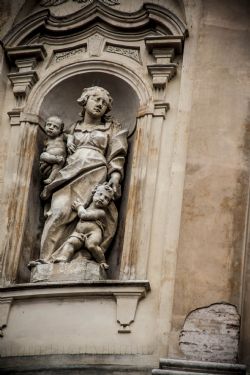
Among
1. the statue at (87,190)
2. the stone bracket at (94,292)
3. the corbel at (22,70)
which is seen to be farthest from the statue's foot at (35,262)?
the corbel at (22,70)

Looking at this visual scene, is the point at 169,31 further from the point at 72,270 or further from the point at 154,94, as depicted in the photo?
the point at 72,270

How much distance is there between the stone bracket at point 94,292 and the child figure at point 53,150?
1.31m

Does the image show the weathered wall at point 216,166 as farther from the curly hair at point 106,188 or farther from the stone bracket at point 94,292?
the curly hair at point 106,188

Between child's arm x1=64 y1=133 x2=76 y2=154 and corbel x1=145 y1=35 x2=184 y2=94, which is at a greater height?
corbel x1=145 y1=35 x2=184 y2=94

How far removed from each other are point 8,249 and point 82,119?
1.69 m

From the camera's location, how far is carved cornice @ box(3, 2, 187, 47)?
53.4 feet

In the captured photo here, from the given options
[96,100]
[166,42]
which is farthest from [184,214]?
[166,42]

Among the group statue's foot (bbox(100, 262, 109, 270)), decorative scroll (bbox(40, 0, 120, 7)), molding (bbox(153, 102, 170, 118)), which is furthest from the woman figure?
decorative scroll (bbox(40, 0, 120, 7))

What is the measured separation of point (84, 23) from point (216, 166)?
254cm

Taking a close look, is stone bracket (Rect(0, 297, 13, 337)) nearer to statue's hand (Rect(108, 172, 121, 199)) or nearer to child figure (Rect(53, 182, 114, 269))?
child figure (Rect(53, 182, 114, 269))

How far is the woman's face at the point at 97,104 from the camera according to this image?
15.9m

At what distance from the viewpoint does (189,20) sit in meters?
16.0

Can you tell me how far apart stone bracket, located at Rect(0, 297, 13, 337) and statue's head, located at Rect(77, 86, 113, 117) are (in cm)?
222

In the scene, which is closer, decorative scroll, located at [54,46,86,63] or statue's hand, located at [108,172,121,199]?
statue's hand, located at [108,172,121,199]
